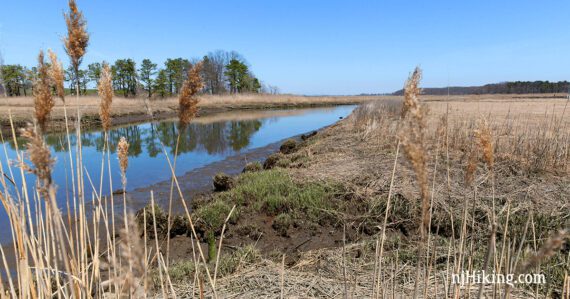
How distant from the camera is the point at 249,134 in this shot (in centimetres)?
2145

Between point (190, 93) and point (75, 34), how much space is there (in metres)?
0.59

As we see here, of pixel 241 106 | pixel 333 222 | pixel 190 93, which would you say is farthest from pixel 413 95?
pixel 241 106

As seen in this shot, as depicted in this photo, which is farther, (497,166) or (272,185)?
(272,185)

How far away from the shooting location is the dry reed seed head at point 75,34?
1455 millimetres

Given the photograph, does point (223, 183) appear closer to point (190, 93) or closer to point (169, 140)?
point (190, 93)

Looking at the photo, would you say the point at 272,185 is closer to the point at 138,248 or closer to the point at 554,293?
the point at 554,293

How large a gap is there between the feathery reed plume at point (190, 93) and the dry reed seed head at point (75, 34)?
520mm

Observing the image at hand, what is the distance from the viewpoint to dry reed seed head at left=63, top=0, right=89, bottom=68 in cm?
146

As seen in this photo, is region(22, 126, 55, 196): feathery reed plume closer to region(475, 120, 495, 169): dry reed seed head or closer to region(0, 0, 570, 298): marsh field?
region(0, 0, 570, 298): marsh field

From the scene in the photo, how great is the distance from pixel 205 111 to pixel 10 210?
36.9m

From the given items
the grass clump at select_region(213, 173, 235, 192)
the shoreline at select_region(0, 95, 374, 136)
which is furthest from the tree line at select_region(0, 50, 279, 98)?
the grass clump at select_region(213, 173, 235, 192)

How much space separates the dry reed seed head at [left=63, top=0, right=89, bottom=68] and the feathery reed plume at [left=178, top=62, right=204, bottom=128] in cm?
52

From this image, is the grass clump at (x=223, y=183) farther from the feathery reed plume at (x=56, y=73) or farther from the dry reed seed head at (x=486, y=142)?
the dry reed seed head at (x=486, y=142)

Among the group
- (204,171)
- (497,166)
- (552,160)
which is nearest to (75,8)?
(497,166)
